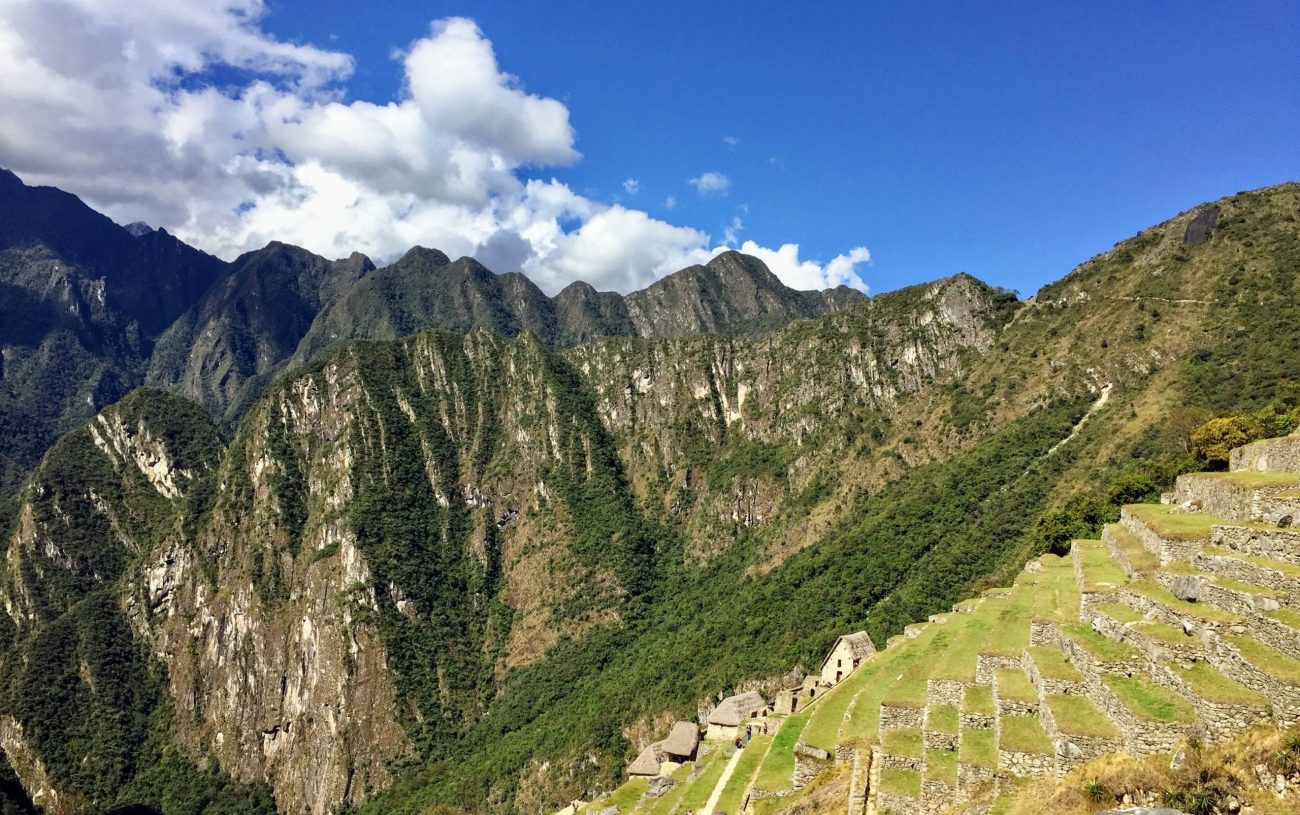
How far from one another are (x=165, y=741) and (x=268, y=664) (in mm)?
21349

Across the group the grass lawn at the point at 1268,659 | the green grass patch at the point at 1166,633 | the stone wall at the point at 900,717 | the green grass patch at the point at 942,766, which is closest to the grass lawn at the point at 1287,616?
the grass lawn at the point at 1268,659

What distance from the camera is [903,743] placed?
1762 centimetres

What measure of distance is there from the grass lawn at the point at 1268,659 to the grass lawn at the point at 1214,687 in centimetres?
48

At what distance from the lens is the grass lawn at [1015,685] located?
52.0 feet

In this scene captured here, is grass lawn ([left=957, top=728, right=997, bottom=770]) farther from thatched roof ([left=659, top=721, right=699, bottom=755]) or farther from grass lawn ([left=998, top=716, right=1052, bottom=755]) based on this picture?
thatched roof ([left=659, top=721, right=699, bottom=755])

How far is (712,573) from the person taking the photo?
126 metres

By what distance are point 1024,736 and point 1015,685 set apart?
183 cm

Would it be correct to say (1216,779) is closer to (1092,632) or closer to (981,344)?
(1092,632)

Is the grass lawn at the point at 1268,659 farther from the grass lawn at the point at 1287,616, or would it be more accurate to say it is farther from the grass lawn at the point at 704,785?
the grass lawn at the point at 704,785

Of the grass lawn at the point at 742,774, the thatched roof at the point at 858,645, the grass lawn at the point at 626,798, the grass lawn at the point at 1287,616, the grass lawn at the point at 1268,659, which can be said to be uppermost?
the grass lawn at the point at 1287,616

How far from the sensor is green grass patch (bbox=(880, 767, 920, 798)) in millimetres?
15859

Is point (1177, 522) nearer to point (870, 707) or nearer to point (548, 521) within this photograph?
point (870, 707)

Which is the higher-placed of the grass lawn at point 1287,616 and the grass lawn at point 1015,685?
the grass lawn at point 1287,616

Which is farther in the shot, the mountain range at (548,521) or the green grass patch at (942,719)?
the mountain range at (548,521)
